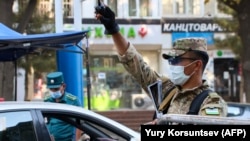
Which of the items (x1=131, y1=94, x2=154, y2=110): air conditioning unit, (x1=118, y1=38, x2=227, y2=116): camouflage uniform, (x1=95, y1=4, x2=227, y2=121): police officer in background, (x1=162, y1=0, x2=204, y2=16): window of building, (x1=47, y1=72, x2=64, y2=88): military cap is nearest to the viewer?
(x1=118, y1=38, x2=227, y2=116): camouflage uniform

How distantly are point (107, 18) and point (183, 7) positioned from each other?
823 inches

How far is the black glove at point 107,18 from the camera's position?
3293 millimetres

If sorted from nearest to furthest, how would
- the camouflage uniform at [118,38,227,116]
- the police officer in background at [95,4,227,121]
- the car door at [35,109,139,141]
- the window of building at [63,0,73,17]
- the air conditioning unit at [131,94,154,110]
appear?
the camouflage uniform at [118,38,227,116]
the police officer in background at [95,4,227,121]
the car door at [35,109,139,141]
the window of building at [63,0,73,17]
the air conditioning unit at [131,94,154,110]

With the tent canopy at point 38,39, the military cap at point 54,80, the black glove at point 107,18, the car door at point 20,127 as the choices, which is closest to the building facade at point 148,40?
the tent canopy at point 38,39

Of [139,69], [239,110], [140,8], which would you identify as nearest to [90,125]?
[139,69]

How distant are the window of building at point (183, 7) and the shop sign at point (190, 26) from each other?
491 mm

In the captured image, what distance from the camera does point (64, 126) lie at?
550 cm

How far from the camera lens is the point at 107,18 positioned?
3.35 meters

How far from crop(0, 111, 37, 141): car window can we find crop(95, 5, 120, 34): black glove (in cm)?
129

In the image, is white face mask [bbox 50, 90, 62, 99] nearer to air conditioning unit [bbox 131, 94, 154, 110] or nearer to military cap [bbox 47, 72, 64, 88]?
military cap [bbox 47, 72, 64, 88]

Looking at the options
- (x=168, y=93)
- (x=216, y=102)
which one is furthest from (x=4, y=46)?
(x=216, y=102)

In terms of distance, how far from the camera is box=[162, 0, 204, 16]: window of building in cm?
2375

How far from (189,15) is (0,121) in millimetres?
20426

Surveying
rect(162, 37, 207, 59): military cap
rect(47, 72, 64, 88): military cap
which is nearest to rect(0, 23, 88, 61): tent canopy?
rect(47, 72, 64, 88): military cap
